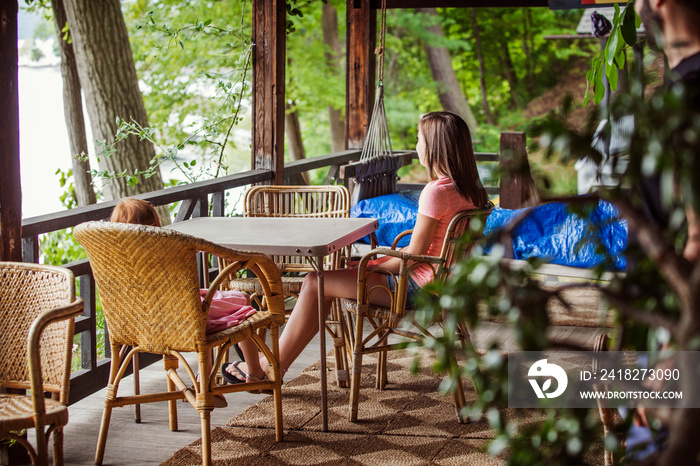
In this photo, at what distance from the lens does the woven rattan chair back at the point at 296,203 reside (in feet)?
11.1

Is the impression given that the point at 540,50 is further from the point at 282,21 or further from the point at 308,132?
the point at 282,21

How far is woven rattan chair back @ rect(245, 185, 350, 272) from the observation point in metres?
3.38

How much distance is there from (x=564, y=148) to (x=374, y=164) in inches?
150

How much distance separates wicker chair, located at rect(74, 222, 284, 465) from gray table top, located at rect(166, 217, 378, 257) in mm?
110

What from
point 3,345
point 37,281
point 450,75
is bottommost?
point 3,345

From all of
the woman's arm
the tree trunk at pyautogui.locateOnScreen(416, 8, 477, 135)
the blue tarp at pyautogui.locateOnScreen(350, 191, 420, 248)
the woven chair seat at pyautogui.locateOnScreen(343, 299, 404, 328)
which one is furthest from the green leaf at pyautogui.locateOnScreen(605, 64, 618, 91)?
the tree trunk at pyautogui.locateOnScreen(416, 8, 477, 135)

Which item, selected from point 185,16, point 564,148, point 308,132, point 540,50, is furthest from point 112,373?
point 540,50

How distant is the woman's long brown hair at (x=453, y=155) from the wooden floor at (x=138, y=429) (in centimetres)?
56

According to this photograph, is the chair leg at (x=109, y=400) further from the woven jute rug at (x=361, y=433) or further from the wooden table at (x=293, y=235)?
the wooden table at (x=293, y=235)

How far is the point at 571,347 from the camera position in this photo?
3.57 feet

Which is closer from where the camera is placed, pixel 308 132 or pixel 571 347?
pixel 571 347

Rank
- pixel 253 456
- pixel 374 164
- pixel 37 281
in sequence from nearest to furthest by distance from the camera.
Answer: pixel 37 281
pixel 253 456
pixel 374 164

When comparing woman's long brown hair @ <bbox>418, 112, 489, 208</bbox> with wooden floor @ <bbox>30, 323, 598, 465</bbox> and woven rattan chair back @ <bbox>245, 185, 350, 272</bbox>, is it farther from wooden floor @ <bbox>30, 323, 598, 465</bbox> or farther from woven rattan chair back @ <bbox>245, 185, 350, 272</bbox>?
woven rattan chair back @ <bbox>245, 185, 350, 272</bbox>

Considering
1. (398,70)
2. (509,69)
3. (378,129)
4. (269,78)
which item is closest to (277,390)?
(269,78)
